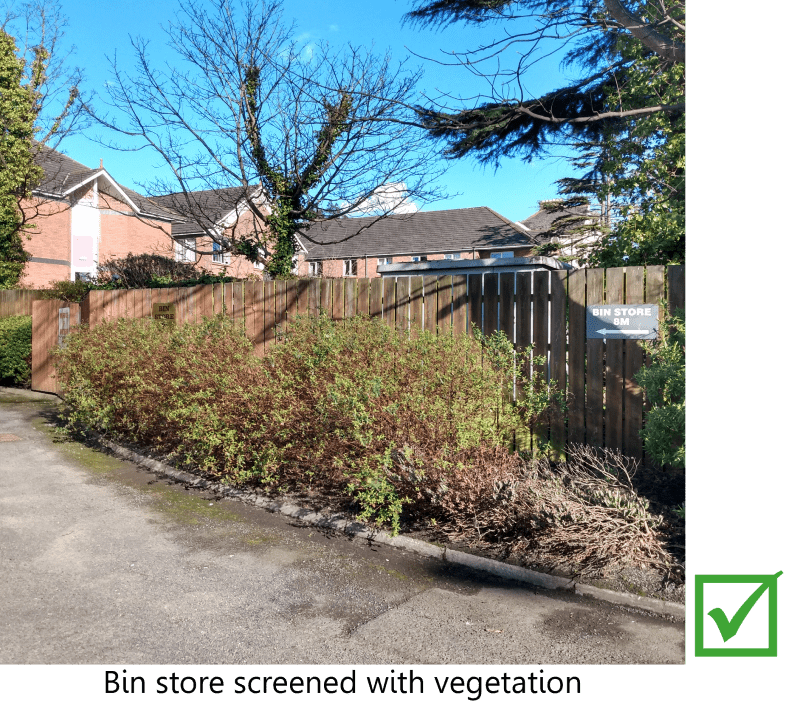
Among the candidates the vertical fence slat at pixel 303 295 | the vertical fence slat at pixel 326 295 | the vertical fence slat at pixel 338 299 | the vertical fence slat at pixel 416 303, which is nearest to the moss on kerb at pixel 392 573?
the vertical fence slat at pixel 416 303

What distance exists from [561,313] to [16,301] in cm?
1769

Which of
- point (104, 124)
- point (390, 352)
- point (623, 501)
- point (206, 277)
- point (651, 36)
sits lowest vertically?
point (623, 501)

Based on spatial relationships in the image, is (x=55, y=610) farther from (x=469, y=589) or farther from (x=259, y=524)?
(x=469, y=589)

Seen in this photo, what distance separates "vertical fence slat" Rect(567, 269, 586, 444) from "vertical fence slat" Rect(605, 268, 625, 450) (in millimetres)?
255

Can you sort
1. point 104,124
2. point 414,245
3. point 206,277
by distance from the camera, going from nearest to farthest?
1. point 206,277
2. point 104,124
3. point 414,245

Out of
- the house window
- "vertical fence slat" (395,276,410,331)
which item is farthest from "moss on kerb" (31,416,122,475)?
the house window

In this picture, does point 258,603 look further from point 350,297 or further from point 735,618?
point 350,297

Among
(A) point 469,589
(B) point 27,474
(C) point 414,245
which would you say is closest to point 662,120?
(A) point 469,589

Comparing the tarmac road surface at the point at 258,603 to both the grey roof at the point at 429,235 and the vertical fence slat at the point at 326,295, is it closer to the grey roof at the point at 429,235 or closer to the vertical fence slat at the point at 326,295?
the vertical fence slat at the point at 326,295

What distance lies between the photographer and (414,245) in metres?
49.6

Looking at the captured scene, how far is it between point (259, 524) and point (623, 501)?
121 inches

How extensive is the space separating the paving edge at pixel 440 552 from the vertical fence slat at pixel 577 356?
2.56m

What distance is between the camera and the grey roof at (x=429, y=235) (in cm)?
4628

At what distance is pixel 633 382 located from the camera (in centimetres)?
652
